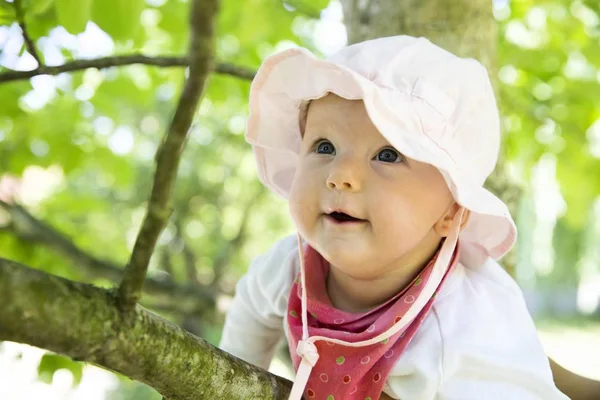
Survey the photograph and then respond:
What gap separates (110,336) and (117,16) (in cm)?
64

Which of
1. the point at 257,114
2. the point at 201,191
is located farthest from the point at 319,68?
the point at 201,191

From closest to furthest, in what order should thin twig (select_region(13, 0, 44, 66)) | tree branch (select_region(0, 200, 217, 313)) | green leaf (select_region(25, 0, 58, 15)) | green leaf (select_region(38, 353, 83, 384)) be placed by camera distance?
1. thin twig (select_region(13, 0, 44, 66))
2. green leaf (select_region(25, 0, 58, 15))
3. green leaf (select_region(38, 353, 83, 384))
4. tree branch (select_region(0, 200, 217, 313))

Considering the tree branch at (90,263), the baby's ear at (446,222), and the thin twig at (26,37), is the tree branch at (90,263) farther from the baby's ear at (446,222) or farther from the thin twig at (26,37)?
the baby's ear at (446,222)

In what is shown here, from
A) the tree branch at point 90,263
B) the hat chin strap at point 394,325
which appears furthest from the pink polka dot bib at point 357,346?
the tree branch at point 90,263

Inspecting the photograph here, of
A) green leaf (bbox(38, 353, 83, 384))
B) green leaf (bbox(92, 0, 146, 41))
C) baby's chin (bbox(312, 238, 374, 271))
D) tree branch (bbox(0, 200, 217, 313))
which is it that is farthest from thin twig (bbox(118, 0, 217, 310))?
tree branch (bbox(0, 200, 217, 313))

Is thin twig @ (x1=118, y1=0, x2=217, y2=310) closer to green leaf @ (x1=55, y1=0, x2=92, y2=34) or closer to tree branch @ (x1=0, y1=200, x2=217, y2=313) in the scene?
green leaf @ (x1=55, y1=0, x2=92, y2=34)

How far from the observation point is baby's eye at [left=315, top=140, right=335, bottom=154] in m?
0.86

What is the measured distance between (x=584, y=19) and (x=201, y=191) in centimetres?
249

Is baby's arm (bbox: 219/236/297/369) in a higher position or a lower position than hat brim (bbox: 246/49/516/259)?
lower

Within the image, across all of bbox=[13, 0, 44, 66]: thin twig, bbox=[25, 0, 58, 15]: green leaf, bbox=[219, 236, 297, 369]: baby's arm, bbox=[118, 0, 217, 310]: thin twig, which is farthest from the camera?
bbox=[219, 236, 297, 369]: baby's arm

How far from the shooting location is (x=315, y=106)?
34.7 inches

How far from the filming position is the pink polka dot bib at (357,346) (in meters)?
0.83

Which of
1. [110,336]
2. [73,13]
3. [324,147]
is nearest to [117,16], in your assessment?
[73,13]

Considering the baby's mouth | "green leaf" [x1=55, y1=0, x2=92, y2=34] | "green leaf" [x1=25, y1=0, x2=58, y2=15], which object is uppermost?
"green leaf" [x1=55, y1=0, x2=92, y2=34]
